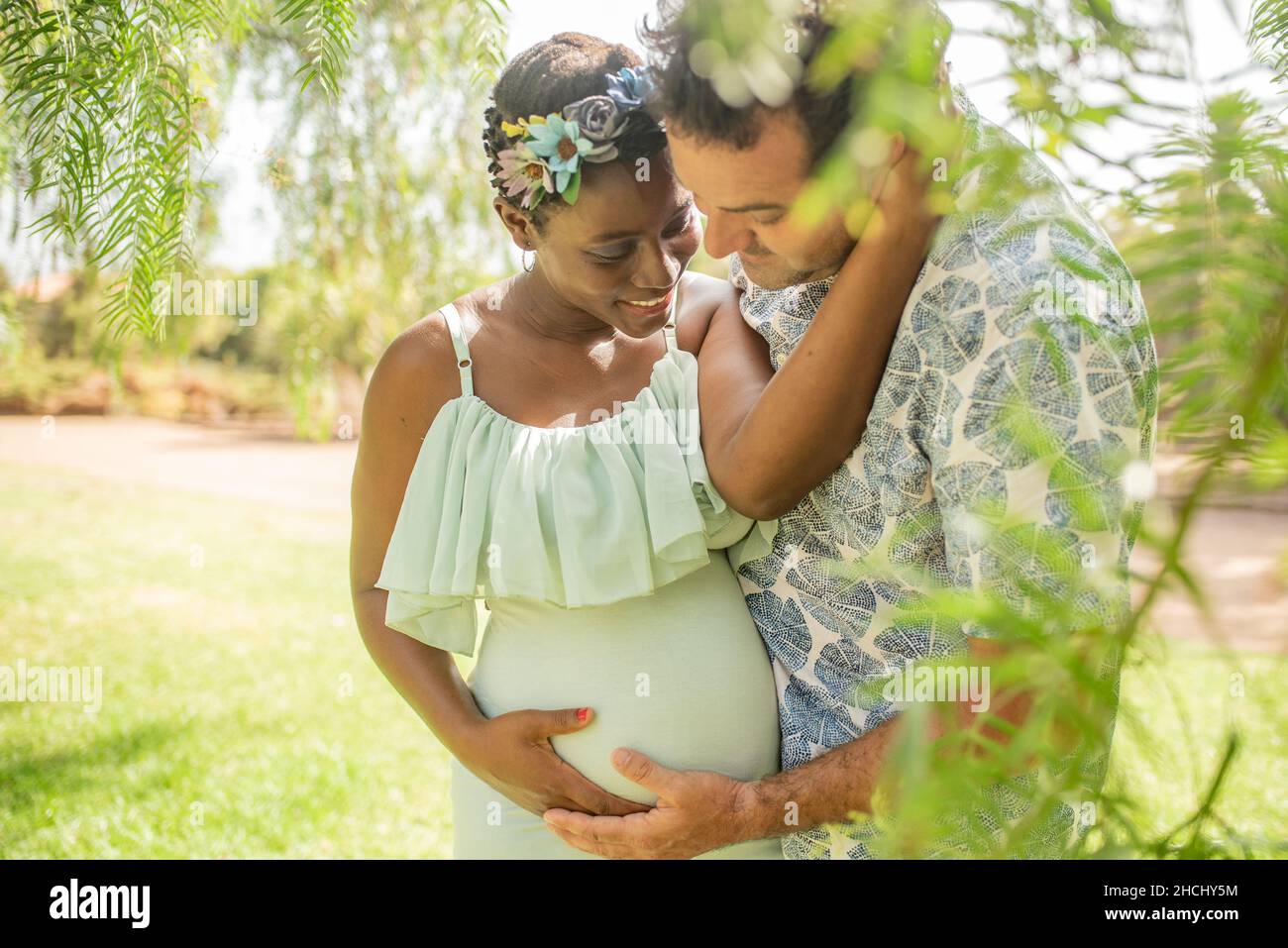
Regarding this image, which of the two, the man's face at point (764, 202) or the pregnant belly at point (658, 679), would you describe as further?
the pregnant belly at point (658, 679)

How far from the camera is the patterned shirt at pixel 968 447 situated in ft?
4.39

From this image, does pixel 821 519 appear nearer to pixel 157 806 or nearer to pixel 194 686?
pixel 157 806

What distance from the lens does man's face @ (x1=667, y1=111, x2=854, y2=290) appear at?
150cm

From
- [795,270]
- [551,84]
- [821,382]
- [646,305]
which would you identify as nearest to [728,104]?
[795,270]

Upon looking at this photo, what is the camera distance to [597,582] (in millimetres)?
2010

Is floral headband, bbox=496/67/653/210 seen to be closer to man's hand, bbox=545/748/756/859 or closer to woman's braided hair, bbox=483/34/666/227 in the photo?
woman's braided hair, bbox=483/34/666/227

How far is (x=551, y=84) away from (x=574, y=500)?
2.65 feet

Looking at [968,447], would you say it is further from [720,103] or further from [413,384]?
[413,384]

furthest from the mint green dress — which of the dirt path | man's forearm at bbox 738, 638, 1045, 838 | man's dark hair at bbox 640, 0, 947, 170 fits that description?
the dirt path

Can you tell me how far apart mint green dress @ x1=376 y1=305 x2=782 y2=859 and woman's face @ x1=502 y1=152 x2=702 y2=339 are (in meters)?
0.14

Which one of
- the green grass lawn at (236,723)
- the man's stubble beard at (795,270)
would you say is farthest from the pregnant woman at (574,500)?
the green grass lawn at (236,723)

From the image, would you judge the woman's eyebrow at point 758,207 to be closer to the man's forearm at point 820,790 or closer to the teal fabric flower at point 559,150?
the teal fabric flower at point 559,150
